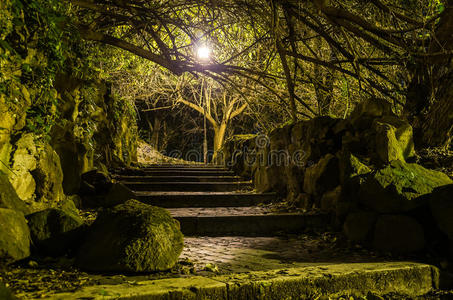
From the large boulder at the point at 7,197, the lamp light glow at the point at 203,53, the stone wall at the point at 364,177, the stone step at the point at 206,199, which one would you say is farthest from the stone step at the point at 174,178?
the large boulder at the point at 7,197

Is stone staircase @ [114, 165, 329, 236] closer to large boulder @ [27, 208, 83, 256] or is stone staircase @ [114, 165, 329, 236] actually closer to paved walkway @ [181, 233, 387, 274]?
paved walkway @ [181, 233, 387, 274]

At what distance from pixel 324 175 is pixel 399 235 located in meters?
1.43

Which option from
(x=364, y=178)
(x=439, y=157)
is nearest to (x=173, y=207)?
(x=364, y=178)

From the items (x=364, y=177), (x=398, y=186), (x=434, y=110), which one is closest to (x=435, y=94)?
(x=434, y=110)

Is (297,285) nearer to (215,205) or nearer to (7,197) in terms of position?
(7,197)

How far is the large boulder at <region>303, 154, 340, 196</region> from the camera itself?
13.6 ft

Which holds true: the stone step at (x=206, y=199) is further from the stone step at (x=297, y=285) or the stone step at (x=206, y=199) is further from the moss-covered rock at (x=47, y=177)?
the stone step at (x=297, y=285)

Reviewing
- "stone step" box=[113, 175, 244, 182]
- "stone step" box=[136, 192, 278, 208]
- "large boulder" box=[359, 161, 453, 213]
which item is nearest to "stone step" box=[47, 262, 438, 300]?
"large boulder" box=[359, 161, 453, 213]

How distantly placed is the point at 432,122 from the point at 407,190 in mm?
1631

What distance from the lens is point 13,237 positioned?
2.16m

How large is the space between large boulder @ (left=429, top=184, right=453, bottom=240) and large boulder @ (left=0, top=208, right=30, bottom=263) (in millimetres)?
3146

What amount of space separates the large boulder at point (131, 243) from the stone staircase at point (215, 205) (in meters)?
1.49

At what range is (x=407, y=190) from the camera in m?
2.94

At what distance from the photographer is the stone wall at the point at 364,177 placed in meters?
2.89
